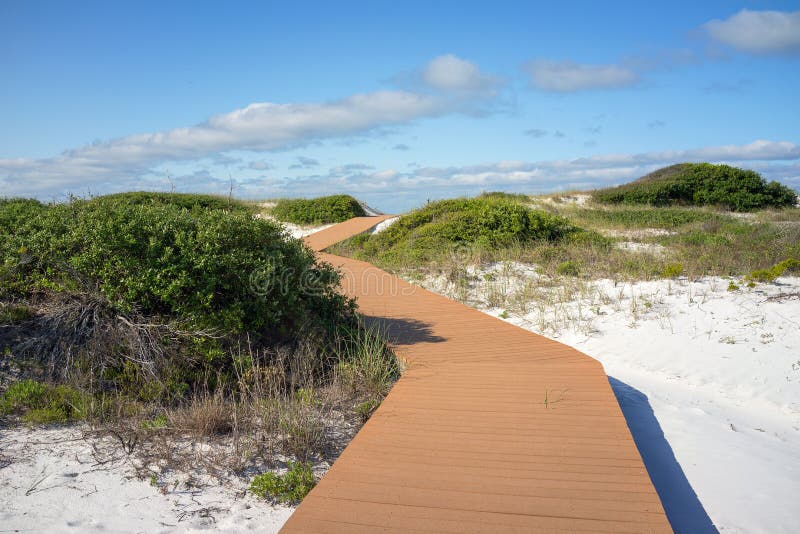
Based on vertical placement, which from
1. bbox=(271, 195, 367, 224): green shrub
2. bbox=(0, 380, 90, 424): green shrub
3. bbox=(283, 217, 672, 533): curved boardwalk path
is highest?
bbox=(271, 195, 367, 224): green shrub

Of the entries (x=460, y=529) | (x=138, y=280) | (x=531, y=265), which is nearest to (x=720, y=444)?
(x=460, y=529)

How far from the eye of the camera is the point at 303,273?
23.4 ft

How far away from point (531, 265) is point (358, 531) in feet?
31.7

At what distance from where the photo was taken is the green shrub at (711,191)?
80.3ft

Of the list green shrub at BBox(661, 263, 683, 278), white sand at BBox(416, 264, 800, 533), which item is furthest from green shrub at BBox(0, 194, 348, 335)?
green shrub at BBox(661, 263, 683, 278)

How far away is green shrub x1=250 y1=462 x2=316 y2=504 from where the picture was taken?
3.87 metres

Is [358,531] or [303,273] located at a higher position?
[303,273]

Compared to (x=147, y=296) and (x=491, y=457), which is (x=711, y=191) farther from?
(x=147, y=296)

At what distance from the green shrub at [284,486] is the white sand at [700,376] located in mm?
2520

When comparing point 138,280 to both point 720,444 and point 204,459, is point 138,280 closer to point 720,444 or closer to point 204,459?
point 204,459

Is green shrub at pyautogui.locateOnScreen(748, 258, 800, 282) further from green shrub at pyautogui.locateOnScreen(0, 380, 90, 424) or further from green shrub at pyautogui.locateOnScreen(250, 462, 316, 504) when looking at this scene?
green shrub at pyautogui.locateOnScreen(0, 380, 90, 424)

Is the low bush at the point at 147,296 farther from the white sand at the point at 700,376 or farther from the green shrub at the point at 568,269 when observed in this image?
the green shrub at the point at 568,269

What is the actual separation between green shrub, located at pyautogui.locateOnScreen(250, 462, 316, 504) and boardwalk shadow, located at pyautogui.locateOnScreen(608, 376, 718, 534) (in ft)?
8.22

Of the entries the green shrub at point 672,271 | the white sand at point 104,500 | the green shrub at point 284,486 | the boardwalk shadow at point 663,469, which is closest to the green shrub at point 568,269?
the green shrub at point 672,271
